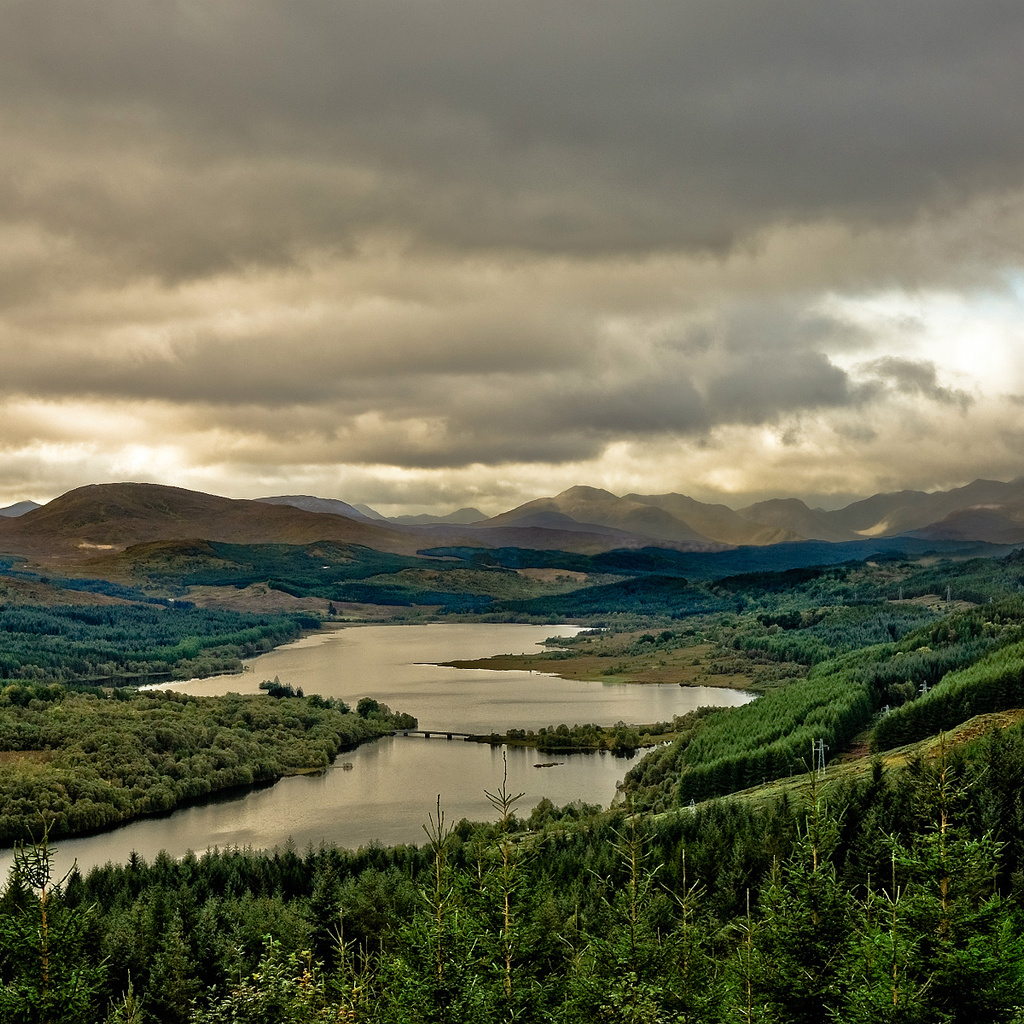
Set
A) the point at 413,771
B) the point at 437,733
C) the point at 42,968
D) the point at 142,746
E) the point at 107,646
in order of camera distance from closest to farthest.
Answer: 1. the point at 42,968
2. the point at 413,771
3. the point at 142,746
4. the point at 437,733
5. the point at 107,646

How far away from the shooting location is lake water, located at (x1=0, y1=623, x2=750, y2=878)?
61406 mm

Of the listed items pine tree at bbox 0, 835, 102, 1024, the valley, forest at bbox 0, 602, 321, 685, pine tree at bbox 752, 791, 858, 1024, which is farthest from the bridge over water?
pine tree at bbox 0, 835, 102, 1024

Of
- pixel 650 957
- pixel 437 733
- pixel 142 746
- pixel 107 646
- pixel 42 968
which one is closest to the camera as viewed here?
pixel 42 968

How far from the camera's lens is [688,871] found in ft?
129

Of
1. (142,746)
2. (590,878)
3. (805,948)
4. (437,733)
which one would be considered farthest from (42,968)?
(437,733)

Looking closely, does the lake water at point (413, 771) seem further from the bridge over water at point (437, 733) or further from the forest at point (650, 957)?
the forest at point (650, 957)

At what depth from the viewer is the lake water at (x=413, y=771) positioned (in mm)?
61406

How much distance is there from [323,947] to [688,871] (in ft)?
49.2

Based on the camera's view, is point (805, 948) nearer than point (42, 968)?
No

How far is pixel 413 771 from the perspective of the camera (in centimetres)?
7775

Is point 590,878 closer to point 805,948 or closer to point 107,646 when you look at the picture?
point 805,948

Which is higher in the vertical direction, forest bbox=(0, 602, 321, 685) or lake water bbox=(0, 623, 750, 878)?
forest bbox=(0, 602, 321, 685)

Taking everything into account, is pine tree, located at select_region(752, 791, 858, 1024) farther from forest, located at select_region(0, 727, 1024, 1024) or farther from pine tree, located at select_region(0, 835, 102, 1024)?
pine tree, located at select_region(0, 835, 102, 1024)

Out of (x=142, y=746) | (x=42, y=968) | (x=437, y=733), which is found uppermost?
(x=42, y=968)
